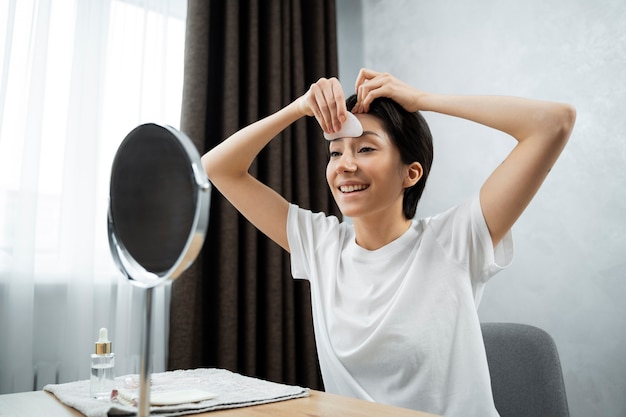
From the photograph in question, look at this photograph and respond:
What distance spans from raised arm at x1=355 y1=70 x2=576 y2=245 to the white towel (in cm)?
56

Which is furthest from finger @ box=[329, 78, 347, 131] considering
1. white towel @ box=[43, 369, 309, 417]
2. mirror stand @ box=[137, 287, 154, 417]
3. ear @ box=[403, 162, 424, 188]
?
mirror stand @ box=[137, 287, 154, 417]

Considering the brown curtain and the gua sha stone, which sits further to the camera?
the brown curtain

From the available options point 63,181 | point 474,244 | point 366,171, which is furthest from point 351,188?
point 63,181

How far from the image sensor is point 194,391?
32.6 inches

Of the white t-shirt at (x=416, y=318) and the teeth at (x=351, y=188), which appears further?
the teeth at (x=351, y=188)

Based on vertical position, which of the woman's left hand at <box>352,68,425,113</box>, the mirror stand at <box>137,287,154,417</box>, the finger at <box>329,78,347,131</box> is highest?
the woman's left hand at <box>352,68,425,113</box>

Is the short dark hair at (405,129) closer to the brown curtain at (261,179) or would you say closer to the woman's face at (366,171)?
the woman's face at (366,171)

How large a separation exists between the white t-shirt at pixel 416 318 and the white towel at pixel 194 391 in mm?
291

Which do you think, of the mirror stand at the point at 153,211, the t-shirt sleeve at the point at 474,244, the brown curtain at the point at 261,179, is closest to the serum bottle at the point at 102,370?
the mirror stand at the point at 153,211

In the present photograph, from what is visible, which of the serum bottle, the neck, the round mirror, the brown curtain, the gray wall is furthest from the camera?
the brown curtain

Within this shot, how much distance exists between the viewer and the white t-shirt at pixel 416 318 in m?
1.10

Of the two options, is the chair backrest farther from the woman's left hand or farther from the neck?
the woman's left hand

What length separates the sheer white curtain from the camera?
174cm

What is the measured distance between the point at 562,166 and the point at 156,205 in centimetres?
184
